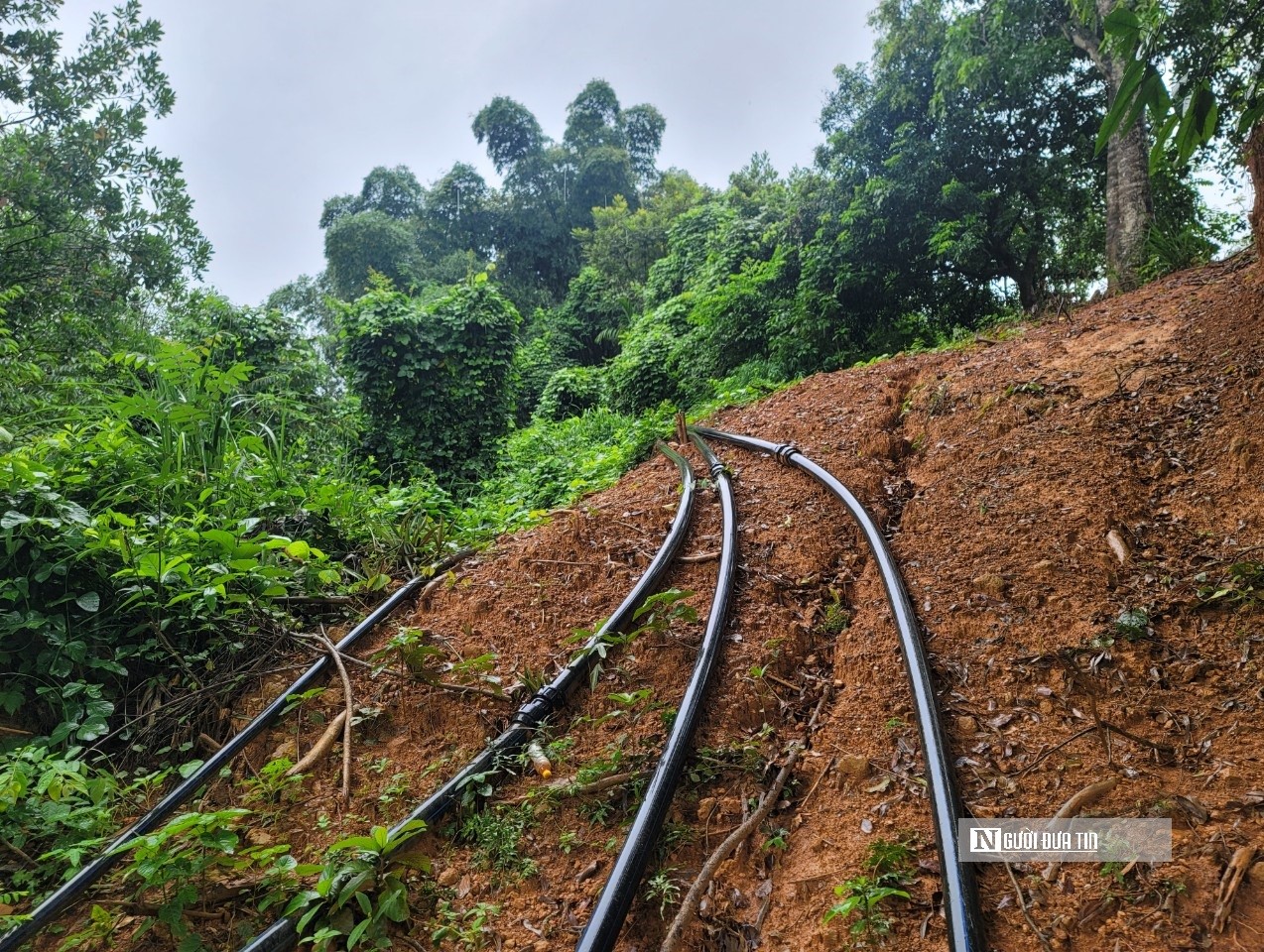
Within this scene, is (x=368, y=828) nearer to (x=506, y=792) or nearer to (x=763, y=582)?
(x=506, y=792)

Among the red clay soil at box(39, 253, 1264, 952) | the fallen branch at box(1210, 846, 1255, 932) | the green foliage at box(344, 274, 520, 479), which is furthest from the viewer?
the green foliage at box(344, 274, 520, 479)

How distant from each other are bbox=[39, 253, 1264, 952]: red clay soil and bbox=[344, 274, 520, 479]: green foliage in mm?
4949

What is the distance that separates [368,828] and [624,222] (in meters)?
21.7

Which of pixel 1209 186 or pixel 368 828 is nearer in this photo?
pixel 368 828

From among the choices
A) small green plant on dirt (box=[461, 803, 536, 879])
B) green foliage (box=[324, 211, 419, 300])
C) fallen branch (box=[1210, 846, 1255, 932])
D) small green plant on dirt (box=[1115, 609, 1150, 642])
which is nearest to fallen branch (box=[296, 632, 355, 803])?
small green plant on dirt (box=[461, 803, 536, 879])

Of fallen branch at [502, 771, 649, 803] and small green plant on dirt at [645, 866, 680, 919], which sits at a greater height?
fallen branch at [502, 771, 649, 803]

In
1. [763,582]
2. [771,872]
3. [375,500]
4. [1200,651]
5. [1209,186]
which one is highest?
[1209,186]

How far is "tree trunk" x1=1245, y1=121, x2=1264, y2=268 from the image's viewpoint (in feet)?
9.34

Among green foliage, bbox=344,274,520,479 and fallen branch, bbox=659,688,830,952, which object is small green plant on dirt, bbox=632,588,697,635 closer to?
fallen branch, bbox=659,688,830,952

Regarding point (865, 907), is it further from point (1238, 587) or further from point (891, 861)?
point (1238, 587)

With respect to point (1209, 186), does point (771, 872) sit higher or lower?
lower

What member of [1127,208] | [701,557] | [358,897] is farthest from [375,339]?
[1127,208]

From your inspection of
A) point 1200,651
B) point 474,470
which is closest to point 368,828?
point 1200,651

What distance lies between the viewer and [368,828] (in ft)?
6.77
